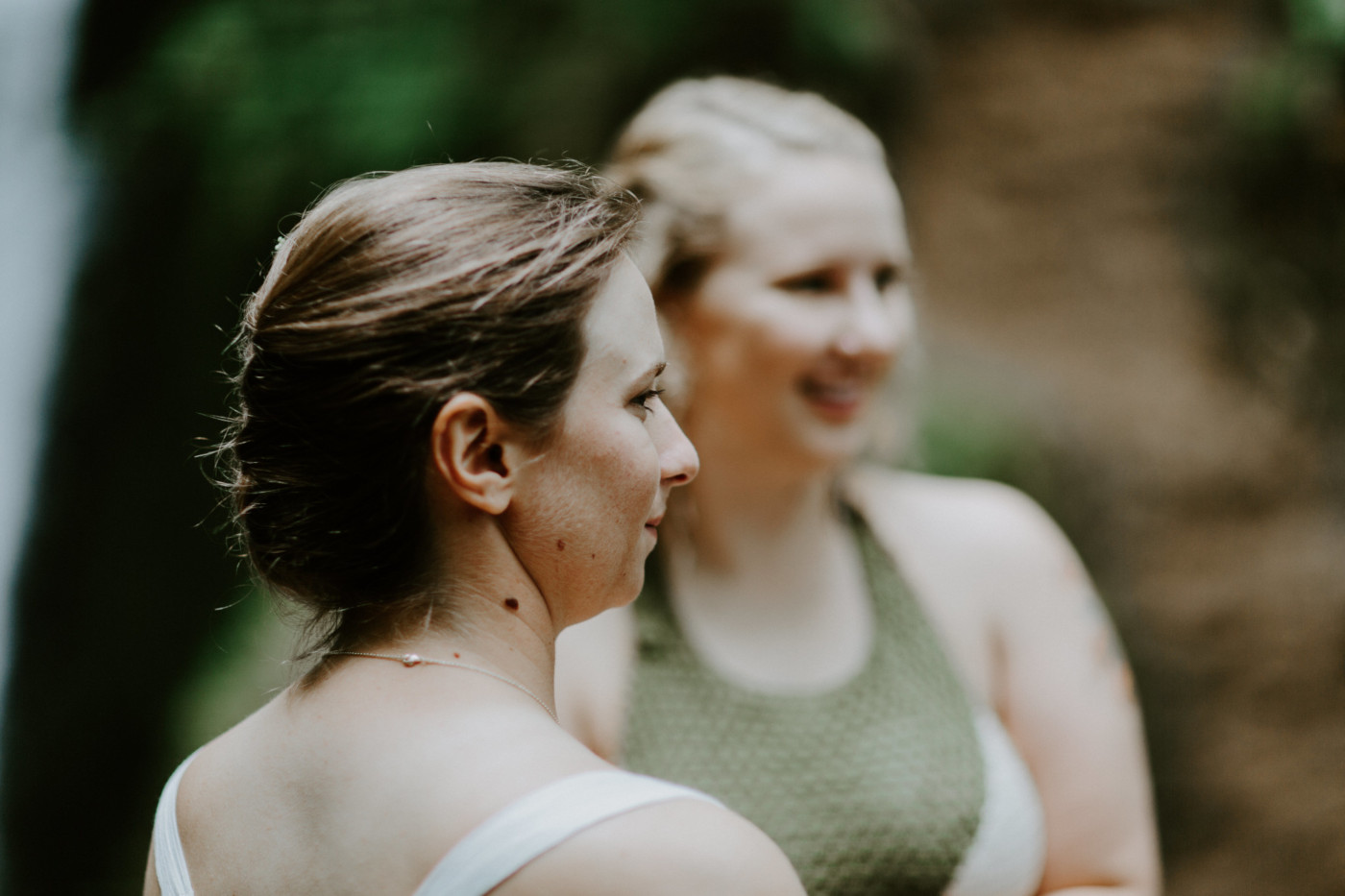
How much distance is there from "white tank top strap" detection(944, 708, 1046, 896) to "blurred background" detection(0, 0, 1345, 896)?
1.80m

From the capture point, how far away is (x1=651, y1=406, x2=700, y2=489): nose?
43.5 inches

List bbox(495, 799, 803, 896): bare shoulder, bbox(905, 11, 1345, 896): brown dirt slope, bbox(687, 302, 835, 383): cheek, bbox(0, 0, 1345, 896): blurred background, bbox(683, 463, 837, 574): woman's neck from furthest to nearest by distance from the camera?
bbox(905, 11, 1345, 896): brown dirt slope < bbox(0, 0, 1345, 896): blurred background < bbox(683, 463, 837, 574): woman's neck < bbox(687, 302, 835, 383): cheek < bbox(495, 799, 803, 896): bare shoulder

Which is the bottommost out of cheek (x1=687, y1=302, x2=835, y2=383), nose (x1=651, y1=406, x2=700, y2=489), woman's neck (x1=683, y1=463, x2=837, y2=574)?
woman's neck (x1=683, y1=463, x2=837, y2=574)

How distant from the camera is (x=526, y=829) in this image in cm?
86

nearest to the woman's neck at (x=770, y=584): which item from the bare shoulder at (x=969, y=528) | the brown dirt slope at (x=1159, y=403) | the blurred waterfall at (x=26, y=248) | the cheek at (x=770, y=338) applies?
the bare shoulder at (x=969, y=528)

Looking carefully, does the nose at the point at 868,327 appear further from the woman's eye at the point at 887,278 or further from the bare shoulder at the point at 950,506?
the bare shoulder at the point at 950,506

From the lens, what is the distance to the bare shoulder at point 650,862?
852 millimetres

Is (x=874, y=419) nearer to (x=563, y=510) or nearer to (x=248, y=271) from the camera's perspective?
(x=563, y=510)

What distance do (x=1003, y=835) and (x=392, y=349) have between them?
49.9 inches

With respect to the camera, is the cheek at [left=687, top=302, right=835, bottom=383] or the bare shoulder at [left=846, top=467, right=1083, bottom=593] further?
the bare shoulder at [left=846, top=467, right=1083, bottom=593]

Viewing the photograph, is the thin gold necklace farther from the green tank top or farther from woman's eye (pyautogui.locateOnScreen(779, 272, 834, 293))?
woman's eye (pyautogui.locateOnScreen(779, 272, 834, 293))

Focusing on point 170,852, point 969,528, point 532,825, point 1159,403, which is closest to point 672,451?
point 532,825

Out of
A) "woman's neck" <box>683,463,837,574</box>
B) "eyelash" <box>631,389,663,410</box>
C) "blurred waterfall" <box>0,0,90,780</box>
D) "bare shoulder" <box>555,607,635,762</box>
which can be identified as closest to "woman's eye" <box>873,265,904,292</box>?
"woman's neck" <box>683,463,837,574</box>

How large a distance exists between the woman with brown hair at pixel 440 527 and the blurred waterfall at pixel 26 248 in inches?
154
